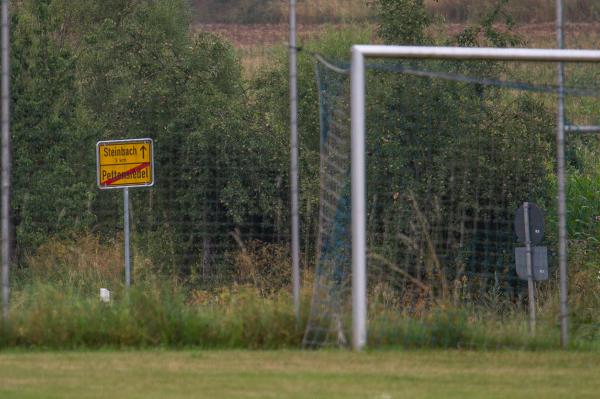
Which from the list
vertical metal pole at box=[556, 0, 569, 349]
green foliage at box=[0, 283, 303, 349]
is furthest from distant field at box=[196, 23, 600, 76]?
green foliage at box=[0, 283, 303, 349]

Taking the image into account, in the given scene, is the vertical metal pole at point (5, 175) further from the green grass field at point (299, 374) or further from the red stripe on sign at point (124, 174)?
the red stripe on sign at point (124, 174)

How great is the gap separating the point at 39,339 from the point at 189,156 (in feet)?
23.0

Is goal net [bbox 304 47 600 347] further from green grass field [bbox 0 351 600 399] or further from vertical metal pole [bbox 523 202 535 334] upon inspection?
green grass field [bbox 0 351 600 399]

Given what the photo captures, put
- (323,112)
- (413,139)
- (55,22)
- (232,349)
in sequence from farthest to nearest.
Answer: (55,22), (413,139), (323,112), (232,349)

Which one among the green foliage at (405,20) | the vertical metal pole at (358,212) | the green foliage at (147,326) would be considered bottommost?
the green foliage at (147,326)

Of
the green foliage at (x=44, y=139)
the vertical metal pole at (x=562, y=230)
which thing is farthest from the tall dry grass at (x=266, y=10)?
the vertical metal pole at (x=562, y=230)

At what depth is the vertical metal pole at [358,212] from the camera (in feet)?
27.3

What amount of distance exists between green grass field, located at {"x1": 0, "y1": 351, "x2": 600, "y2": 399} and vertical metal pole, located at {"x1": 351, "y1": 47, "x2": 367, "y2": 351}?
0.85 feet

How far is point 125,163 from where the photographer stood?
14.5 m

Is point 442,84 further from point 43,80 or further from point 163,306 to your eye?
point 43,80

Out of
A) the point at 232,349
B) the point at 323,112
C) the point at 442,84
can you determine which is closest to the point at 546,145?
the point at 442,84

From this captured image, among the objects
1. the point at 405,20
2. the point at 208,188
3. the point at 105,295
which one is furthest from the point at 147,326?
the point at 405,20

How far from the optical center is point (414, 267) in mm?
10336

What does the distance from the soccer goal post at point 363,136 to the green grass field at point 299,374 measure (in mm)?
400
